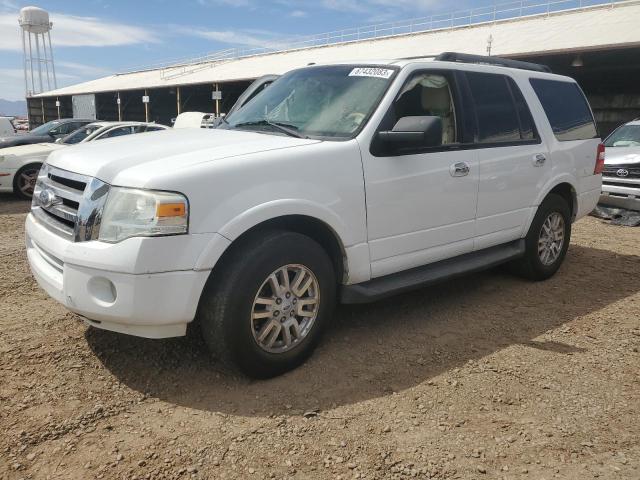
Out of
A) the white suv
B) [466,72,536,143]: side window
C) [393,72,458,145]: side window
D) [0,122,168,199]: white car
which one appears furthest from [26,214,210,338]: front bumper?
[0,122,168,199]: white car

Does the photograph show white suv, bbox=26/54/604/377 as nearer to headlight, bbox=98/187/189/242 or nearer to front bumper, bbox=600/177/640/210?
headlight, bbox=98/187/189/242

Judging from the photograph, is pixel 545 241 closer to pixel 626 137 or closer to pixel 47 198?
pixel 47 198

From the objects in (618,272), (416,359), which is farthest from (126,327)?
(618,272)

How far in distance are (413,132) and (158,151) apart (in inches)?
60.5

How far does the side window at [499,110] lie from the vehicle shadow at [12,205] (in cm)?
743

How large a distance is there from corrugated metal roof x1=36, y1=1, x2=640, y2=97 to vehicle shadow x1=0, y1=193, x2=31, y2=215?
7202 millimetres

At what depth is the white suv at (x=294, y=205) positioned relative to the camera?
2.78 m

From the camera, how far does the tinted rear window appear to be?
16.7 feet

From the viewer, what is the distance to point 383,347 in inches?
150

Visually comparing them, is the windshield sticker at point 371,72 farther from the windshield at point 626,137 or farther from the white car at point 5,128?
the white car at point 5,128

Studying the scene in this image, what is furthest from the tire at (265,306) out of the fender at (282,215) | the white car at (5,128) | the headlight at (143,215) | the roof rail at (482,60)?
the white car at (5,128)

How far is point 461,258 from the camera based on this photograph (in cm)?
435

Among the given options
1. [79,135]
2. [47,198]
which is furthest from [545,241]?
[79,135]

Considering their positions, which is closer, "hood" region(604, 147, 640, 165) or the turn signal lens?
the turn signal lens
